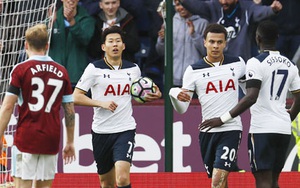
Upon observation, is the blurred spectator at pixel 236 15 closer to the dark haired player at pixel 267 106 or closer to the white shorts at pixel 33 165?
the dark haired player at pixel 267 106

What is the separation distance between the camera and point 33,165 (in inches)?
424

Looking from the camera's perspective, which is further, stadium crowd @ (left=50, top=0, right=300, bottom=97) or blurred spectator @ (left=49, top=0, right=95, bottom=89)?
stadium crowd @ (left=50, top=0, right=300, bottom=97)

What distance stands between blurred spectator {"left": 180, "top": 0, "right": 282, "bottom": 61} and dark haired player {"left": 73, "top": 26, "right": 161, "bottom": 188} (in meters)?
3.11

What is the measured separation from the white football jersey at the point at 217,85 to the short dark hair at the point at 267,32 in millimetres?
789

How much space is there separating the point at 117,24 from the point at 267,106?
14.8 feet

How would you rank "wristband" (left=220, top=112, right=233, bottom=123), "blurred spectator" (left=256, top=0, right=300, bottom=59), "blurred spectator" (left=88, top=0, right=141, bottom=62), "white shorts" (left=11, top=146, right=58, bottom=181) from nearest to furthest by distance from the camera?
1. "white shorts" (left=11, top=146, right=58, bottom=181)
2. "wristband" (left=220, top=112, right=233, bottom=123)
3. "blurred spectator" (left=88, top=0, right=141, bottom=62)
4. "blurred spectator" (left=256, top=0, right=300, bottom=59)

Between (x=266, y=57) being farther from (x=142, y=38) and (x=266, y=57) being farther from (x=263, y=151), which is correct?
(x=142, y=38)

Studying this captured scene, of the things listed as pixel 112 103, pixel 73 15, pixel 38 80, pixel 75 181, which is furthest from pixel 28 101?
pixel 73 15

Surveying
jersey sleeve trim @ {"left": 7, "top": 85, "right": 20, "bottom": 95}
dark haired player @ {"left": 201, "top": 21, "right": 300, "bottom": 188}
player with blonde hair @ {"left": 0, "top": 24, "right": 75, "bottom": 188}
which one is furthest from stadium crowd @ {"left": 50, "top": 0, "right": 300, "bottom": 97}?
jersey sleeve trim @ {"left": 7, "top": 85, "right": 20, "bottom": 95}

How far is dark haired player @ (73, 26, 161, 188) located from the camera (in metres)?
12.6

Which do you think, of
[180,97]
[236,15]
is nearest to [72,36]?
[236,15]

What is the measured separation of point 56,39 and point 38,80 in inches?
200

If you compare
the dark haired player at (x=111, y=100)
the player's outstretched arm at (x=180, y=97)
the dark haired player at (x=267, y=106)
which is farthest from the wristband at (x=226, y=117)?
the dark haired player at (x=111, y=100)

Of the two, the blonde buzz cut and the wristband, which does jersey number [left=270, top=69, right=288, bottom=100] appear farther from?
the blonde buzz cut
